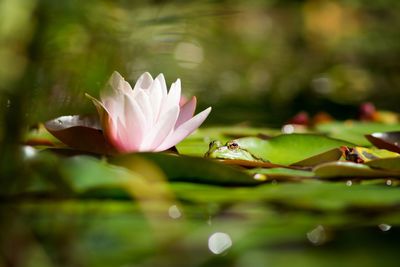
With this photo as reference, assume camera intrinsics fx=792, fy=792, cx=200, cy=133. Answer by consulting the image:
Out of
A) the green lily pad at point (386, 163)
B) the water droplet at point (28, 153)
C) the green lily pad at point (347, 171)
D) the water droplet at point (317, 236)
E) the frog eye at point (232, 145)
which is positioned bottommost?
the water droplet at point (317, 236)

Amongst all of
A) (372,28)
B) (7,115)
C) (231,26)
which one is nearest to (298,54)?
(372,28)

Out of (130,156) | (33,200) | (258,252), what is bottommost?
(258,252)

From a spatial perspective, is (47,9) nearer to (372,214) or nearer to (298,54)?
(372,214)

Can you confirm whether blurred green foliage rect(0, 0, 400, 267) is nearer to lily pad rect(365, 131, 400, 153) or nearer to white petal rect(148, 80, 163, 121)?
white petal rect(148, 80, 163, 121)

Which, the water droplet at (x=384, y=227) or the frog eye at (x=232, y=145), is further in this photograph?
the frog eye at (x=232, y=145)

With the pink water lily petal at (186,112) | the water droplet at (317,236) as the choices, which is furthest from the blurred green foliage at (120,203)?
the pink water lily petal at (186,112)

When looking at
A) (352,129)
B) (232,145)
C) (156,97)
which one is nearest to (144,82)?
(156,97)

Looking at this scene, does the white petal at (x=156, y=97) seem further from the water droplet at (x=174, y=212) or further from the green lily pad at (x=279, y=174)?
the water droplet at (x=174, y=212)

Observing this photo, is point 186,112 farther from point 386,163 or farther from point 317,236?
point 317,236
